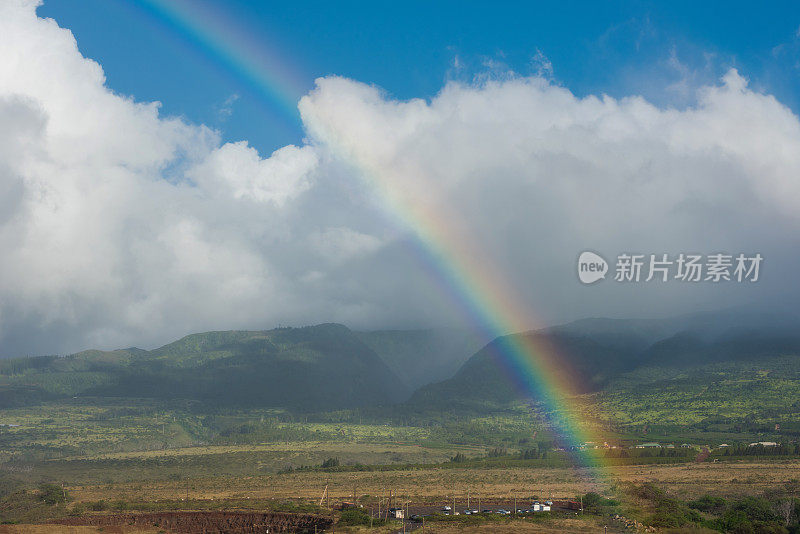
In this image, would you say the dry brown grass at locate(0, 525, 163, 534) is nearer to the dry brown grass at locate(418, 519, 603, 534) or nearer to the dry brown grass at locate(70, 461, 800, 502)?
the dry brown grass at locate(70, 461, 800, 502)

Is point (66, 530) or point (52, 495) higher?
point (66, 530)

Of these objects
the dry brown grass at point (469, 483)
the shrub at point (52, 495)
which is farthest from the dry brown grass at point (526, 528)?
the shrub at point (52, 495)

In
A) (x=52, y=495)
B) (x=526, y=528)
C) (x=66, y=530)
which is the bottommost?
(x=52, y=495)

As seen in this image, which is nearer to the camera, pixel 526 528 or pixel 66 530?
pixel 526 528

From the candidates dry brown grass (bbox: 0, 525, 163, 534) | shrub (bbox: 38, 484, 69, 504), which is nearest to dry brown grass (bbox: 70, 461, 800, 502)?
shrub (bbox: 38, 484, 69, 504)

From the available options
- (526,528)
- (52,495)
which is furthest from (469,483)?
(52,495)

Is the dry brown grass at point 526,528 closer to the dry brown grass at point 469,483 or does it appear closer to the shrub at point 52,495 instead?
the dry brown grass at point 469,483

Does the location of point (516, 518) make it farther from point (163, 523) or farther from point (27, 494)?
point (27, 494)

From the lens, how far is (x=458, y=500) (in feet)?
357

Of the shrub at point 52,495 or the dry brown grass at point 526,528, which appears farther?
the shrub at point 52,495

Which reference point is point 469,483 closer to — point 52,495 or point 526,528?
point 526,528

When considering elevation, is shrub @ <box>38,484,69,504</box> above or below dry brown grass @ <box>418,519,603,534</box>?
below

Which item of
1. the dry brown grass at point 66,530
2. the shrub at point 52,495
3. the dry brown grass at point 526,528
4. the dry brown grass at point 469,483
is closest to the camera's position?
the dry brown grass at point 526,528

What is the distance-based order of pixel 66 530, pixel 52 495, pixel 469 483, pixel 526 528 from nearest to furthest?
pixel 526 528 → pixel 66 530 → pixel 52 495 → pixel 469 483
